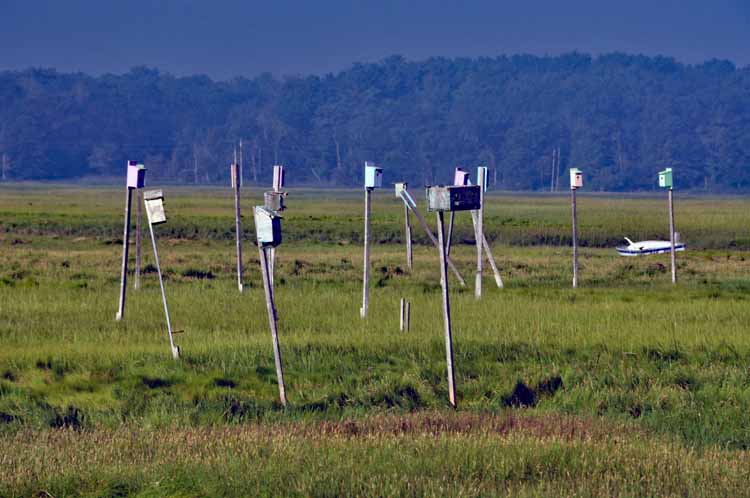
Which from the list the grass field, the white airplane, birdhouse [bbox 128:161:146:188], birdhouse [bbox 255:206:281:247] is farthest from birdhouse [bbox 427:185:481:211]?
the white airplane

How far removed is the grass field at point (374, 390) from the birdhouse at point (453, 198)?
6.58ft

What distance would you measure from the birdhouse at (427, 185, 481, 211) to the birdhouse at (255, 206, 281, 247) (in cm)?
169

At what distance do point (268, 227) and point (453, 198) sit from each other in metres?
1.99

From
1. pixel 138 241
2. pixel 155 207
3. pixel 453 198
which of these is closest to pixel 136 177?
pixel 155 207

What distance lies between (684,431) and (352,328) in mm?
6607

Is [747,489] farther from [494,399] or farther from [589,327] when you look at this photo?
[589,327]

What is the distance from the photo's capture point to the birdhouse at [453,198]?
14477 mm

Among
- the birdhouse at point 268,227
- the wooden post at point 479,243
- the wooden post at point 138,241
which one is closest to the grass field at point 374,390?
the wooden post at point 479,243

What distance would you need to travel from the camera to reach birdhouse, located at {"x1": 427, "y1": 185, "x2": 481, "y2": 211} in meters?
14.5

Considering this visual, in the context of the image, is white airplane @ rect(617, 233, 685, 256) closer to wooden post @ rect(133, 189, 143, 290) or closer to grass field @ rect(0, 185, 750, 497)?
grass field @ rect(0, 185, 750, 497)

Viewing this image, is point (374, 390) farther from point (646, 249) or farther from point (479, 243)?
point (646, 249)

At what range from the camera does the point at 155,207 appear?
18.0 m

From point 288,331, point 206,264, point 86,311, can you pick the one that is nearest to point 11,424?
point 288,331

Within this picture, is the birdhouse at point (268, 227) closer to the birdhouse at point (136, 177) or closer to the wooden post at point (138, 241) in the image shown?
the birdhouse at point (136, 177)
